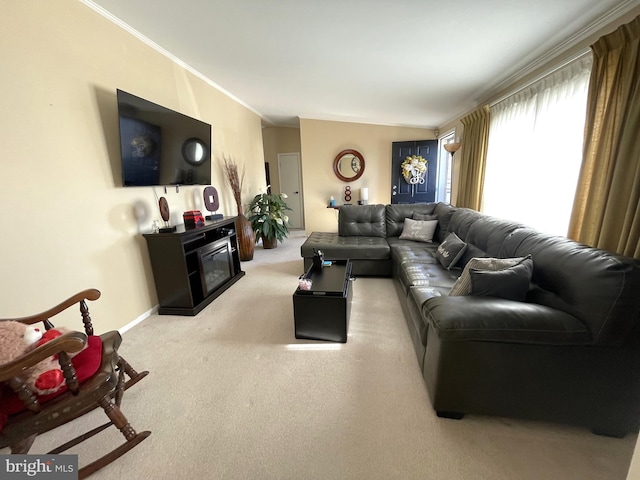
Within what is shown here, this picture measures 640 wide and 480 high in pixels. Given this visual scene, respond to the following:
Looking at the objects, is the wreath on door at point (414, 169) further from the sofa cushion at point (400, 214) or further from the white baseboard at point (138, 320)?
the white baseboard at point (138, 320)

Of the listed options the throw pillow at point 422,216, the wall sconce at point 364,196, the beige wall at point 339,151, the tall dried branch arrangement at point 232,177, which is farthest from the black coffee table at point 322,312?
the beige wall at point 339,151

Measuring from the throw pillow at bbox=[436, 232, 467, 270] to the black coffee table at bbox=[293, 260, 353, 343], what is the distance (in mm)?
1058

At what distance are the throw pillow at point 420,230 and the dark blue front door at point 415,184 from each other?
2044mm

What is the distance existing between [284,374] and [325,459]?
59cm

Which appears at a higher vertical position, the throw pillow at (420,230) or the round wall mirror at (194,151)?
the round wall mirror at (194,151)

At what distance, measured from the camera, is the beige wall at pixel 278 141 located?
6387mm

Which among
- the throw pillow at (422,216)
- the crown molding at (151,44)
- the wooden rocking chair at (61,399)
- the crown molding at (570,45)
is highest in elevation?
the crown molding at (151,44)

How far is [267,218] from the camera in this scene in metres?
4.54

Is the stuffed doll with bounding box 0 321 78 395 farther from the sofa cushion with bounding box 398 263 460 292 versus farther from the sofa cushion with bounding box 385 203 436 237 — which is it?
the sofa cushion with bounding box 385 203 436 237

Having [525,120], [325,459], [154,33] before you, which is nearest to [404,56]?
[525,120]

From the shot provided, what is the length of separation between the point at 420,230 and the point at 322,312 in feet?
6.71

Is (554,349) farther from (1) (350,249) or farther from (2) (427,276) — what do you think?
(1) (350,249)

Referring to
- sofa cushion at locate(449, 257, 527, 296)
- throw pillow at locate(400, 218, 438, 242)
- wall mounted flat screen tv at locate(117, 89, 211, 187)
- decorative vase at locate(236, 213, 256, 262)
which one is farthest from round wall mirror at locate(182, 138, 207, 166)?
sofa cushion at locate(449, 257, 527, 296)

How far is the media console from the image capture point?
2.35 meters
